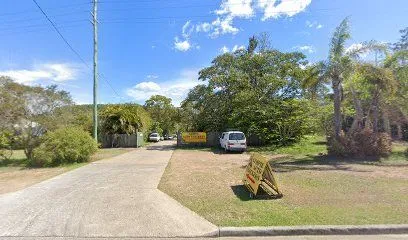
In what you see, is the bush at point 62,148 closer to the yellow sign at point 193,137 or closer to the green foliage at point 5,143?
the green foliage at point 5,143

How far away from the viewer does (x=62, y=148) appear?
16.5 m

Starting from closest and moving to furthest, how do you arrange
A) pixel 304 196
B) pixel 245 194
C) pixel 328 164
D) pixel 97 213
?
pixel 97 213, pixel 304 196, pixel 245 194, pixel 328 164

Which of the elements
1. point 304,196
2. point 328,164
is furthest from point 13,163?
point 328,164

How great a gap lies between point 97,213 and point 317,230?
455 centimetres

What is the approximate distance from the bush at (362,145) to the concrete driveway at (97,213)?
36.8 ft

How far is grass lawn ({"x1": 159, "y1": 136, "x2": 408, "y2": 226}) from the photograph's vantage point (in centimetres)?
627

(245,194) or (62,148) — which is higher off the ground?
(62,148)

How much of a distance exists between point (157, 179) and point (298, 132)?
18925 millimetres

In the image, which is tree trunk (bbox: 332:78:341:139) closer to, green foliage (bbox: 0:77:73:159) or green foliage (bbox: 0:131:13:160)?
green foliage (bbox: 0:77:73:159)

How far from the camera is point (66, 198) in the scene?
8.48 m

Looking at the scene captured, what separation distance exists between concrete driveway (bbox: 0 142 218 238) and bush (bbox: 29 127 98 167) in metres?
6.13

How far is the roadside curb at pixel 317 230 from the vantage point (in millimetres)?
5633

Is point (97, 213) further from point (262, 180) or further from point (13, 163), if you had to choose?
point (13, 163)

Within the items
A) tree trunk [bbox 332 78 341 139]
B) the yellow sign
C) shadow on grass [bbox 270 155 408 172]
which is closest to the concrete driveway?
shadow on grass [bbox 270 155 408 172]
